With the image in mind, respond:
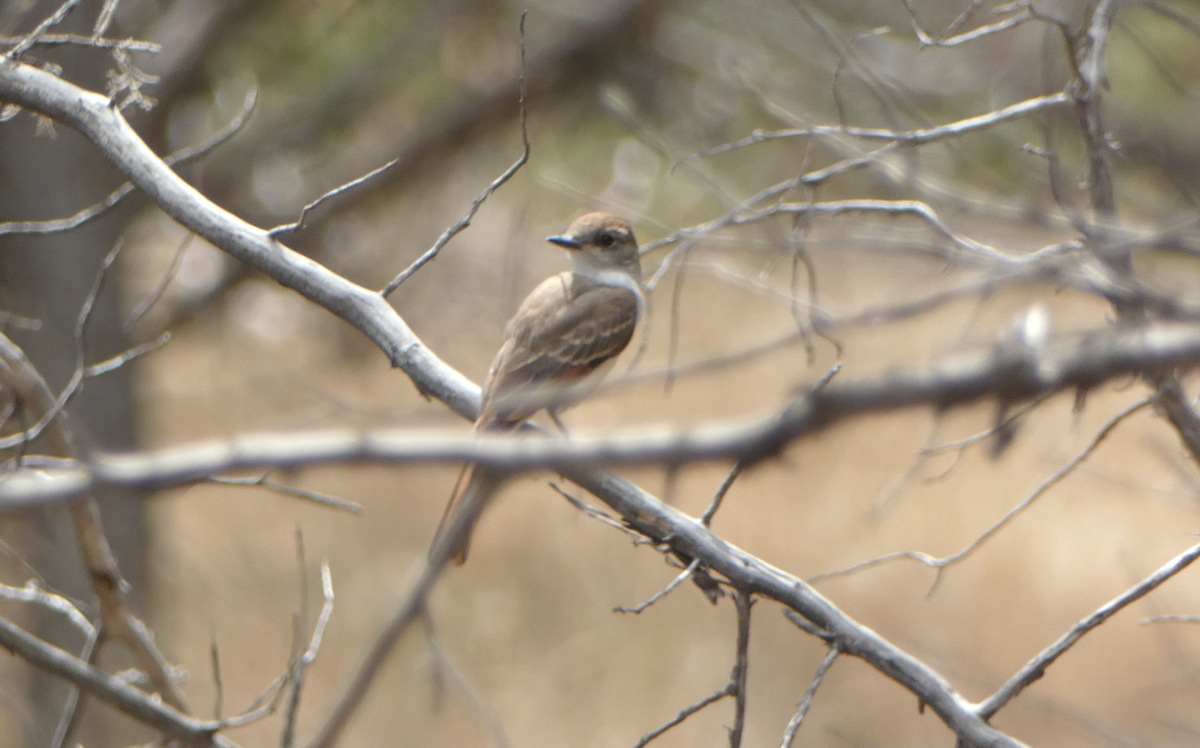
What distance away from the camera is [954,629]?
10.2m

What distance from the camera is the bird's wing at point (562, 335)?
4801mm

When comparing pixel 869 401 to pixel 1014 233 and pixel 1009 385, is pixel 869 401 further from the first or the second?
pixel 1014 233

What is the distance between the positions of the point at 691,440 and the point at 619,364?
5827 millimetres

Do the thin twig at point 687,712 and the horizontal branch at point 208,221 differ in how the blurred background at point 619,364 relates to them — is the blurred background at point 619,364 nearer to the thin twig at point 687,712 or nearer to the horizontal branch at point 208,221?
the horizontal branch at point 208,221

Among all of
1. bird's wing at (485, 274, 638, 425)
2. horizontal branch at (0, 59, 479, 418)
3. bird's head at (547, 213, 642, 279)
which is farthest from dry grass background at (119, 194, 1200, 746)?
horizontal branch at (0, 59, 479, 418)

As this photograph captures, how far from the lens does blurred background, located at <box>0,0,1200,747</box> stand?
6.73 m

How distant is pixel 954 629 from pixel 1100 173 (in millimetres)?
8166

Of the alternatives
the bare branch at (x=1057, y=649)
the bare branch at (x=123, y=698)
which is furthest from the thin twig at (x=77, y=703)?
the bare branch at (x=1057, y=649)

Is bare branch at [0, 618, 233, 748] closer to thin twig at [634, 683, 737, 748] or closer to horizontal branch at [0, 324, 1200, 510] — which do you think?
thin twig at [634, 683, 737, 748]

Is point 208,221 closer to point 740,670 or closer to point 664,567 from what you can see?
point 740,670

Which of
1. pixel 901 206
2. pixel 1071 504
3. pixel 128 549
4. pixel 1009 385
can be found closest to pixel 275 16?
pixel 128 549

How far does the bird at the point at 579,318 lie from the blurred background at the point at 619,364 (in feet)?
0.81

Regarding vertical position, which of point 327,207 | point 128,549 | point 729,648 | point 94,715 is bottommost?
point 94,715

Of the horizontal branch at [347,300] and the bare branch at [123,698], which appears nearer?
the horizontal branch at [347,300]
